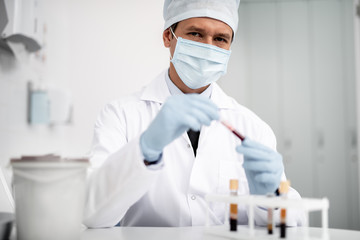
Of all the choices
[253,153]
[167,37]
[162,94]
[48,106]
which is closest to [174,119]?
[253,153]

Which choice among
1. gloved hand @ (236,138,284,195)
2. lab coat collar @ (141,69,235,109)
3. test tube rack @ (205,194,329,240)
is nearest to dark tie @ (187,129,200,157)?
lab coat collar @ (141,69,235,109)

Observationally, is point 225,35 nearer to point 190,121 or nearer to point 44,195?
point 190,121

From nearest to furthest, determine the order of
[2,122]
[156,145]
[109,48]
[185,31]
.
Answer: [156,145] → [185,31] → [2,122] → [109,48]

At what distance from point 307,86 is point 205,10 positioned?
2.40 metres

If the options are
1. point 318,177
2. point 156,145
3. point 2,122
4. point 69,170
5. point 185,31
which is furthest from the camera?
point 318,177

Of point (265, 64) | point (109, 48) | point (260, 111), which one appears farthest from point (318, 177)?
point (109, 48)

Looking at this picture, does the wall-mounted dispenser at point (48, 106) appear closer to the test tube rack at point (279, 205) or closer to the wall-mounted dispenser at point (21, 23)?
the wall-mounted dispenser at point (21, 23)

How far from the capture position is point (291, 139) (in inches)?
142

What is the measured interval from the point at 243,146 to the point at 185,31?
26.4 inches

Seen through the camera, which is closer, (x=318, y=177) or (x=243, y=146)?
(x=243, y=146)

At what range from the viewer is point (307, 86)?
3.62 m

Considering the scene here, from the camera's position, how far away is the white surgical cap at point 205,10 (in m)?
1.54

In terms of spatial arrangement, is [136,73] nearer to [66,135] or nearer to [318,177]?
[66,135]

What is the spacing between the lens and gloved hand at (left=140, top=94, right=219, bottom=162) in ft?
3.32
